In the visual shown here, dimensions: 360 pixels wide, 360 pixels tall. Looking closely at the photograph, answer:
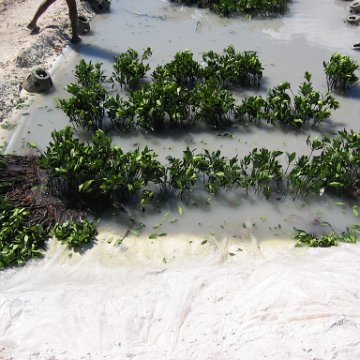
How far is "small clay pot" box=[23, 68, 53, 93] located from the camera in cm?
782

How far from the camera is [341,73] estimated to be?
8047 millimetres

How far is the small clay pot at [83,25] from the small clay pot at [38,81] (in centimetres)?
239

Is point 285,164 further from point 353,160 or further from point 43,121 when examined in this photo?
point 43,121

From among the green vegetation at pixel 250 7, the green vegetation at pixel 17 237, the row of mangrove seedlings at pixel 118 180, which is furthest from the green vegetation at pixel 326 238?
the green vegetation at pixel 250 7

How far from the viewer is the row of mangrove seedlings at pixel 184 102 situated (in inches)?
282

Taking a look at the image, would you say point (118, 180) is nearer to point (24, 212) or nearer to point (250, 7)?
point (24, 212)

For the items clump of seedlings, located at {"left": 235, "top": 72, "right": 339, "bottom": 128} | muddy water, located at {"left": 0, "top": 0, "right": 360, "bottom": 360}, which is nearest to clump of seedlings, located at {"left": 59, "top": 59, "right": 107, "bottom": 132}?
muddy water, located at {"left": 0, "top": 0, "right": 360, "bottom": 360}

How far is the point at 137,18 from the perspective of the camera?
1084 centimetres

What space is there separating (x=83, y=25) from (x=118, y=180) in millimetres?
5537

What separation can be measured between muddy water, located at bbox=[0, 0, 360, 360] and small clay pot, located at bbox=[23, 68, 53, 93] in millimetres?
365

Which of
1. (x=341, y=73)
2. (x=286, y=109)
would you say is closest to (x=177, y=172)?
(x=286, y=109)

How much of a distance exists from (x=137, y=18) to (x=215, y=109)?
471 centimetres

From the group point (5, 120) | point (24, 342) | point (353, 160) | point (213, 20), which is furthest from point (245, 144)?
point (213, 20)

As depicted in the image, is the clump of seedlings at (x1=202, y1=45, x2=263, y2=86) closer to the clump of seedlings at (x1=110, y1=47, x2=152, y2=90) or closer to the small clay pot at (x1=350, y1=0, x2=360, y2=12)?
the clump of seedlings at (x1=110, y1=47, x2=152, y2=90)
